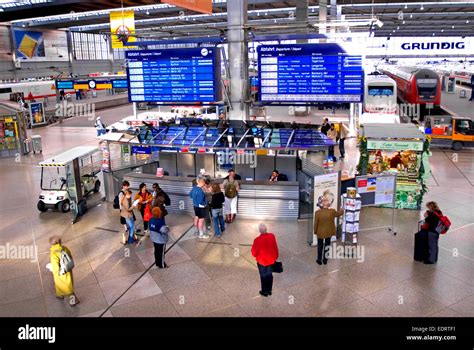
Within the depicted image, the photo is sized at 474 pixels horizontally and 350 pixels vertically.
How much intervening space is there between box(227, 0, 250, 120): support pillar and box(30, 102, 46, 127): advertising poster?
23.2 meters

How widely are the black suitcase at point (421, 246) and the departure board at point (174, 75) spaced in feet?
20.8

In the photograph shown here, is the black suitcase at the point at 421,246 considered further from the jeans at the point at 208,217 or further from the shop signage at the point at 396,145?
the jeans at the point at 208,217

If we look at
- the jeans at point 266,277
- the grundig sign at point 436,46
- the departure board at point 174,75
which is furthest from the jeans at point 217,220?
the grundig sign at point 436,46

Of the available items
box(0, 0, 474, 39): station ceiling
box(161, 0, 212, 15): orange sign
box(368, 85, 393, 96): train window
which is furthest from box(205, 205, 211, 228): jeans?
box(368, 85, 393, 96): train window

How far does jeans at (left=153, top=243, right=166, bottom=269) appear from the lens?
29.1 ft

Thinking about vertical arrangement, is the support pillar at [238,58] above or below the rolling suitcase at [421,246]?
above

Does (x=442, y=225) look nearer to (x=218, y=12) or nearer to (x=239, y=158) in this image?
(x=239, y=158)

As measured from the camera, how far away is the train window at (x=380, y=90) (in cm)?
2673

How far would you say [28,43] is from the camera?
4638cm

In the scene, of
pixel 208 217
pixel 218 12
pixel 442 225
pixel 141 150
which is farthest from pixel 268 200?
pixel 218 12

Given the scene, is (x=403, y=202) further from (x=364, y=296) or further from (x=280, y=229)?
(x=364, y=296)

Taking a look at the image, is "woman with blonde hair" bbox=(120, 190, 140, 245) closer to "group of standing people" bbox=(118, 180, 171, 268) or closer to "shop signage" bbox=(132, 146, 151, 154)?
"group of standing people" bbox=(118, 180, 171, 268)

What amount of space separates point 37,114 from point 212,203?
25.9 metres

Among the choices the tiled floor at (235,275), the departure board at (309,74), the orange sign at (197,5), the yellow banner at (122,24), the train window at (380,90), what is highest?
the yellow banner at (122,24)
